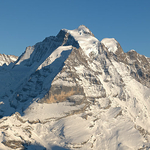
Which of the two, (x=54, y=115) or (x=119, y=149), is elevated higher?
(x=54, y=115)

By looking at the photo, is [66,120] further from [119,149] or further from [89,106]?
[119,149]

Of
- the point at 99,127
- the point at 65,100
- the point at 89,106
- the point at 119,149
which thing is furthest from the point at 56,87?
the point at 119,149

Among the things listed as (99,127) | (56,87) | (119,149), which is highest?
(56,87)

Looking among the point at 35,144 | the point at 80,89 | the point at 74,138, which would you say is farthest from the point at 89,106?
the point at 35,144

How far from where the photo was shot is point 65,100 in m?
190

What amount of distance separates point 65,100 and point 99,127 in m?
26.7

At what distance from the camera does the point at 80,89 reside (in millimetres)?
194250

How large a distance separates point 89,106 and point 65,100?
1491 cm

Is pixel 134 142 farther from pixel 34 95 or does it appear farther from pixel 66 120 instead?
pixel 34 95

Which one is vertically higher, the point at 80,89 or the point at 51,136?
the point at 80,89

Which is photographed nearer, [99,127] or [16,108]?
[99,127]

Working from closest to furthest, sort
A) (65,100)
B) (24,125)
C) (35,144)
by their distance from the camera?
1. (35,144)
2. (24,125)
3. (65,100)

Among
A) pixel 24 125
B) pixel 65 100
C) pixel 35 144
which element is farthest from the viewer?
pixel 65 100

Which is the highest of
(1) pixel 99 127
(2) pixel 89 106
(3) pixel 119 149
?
(2) pixel 89 106
